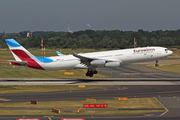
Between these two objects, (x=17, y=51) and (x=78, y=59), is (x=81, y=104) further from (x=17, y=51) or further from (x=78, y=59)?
(x=17, y=51)

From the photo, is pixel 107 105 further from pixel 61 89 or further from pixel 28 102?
pixel 61 89

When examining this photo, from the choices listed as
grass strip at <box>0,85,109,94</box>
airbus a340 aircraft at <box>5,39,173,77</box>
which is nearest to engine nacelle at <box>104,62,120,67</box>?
airbus a340 aircraft at <box>5,39,173,77</box>

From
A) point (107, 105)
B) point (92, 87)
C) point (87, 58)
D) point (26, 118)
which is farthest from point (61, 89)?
point (26, 118)

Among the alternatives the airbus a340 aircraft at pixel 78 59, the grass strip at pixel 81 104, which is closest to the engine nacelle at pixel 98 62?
the airbus a340 aircraft at pixel 78 59

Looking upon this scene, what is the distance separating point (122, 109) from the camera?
33.3 meters

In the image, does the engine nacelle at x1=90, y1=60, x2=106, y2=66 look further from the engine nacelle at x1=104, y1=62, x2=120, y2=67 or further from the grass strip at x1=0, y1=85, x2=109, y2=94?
the grass strip at x1=0, y1=85, x2=109, y2=94

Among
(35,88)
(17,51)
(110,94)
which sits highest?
(17,51)

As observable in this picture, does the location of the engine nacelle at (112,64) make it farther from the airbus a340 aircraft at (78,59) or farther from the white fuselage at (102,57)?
the white fuselage at (102,57)

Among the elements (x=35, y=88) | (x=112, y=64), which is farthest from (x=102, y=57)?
(x=35, y=88)

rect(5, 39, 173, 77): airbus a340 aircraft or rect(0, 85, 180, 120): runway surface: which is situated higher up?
rect(5, 39, 173, 77): airbus a340 aircraft

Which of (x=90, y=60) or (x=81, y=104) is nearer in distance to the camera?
(x=81, y=104)

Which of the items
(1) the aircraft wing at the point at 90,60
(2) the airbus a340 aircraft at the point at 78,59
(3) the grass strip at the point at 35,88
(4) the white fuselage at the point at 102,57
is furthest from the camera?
(4) the white fuselage at the point at 102,57

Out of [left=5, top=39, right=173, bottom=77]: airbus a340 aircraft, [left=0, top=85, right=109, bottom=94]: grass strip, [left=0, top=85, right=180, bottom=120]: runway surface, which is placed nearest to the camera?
[left=0, top=85, right=180, bottom=120]: runway surface

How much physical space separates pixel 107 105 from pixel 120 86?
18.2m
